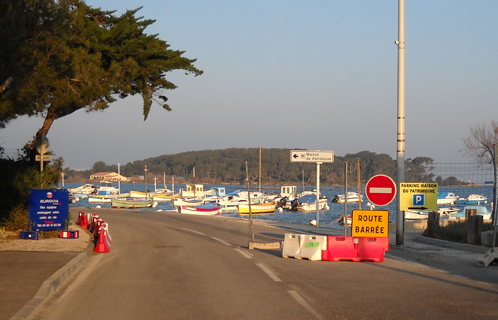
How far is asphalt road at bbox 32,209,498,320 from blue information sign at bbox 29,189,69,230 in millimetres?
3364

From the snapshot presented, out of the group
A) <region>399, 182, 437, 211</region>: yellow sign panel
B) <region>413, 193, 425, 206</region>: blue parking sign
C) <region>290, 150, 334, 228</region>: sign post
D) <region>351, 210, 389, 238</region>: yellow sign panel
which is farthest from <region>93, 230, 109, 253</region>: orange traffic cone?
<region>290, 150, 334, 228</region>: sign post

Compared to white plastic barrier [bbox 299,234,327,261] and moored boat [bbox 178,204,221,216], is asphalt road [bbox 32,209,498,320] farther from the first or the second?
moored boat [bbox 178,204,221,216]

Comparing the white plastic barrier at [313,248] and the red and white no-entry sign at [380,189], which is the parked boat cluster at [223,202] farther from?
the white plastic barrier at [313,248]

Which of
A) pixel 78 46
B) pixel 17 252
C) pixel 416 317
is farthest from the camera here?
pixel 78 46

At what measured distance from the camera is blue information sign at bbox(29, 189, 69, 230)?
1708 cm

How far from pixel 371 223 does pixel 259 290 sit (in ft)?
19.2

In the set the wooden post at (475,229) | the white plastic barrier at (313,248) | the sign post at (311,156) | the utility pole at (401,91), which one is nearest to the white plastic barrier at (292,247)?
the white plastic barrier at (313,248)

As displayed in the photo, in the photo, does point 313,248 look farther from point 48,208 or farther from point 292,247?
point 48,208

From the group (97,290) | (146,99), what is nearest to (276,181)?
(146,99)

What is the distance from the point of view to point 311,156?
26.6m

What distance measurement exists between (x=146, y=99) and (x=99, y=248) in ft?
27.8

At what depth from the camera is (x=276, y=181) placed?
610 feet

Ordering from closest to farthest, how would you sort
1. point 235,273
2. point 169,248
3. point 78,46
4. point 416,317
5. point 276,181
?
point 416,317, point 235,273, point 169,248, point 78,46, point 276,181

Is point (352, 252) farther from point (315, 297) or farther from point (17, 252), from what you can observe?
point (17, 252)
